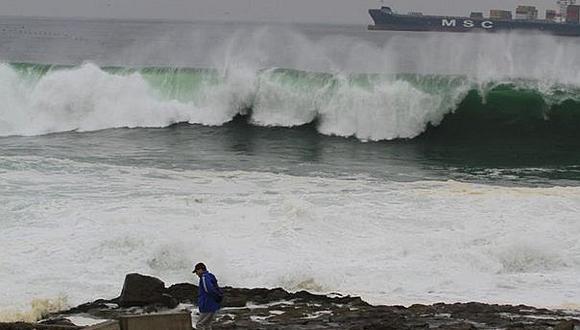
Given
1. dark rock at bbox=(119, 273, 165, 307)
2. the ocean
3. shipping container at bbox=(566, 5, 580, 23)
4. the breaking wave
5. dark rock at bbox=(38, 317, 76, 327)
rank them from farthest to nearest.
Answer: shipping container at bbox=(566, 5, 580, 23)
the breaking wave
the ocean
dark rock at bbox=(119, 273, 165, 307)
dark rock at bbox=(38, 317, 76, 327)

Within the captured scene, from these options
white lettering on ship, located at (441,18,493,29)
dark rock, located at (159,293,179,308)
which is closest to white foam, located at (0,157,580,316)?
dark rock, located at (159,293,179,308)

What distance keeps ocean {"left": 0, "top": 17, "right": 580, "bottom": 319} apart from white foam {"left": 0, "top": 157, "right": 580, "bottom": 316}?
0.04 m

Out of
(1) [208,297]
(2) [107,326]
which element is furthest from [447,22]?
(2) [107,326]

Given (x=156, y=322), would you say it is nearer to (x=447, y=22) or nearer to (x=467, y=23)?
(x=447, y=22)

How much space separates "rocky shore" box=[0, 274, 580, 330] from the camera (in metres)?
11.8

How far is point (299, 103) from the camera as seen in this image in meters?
33.3

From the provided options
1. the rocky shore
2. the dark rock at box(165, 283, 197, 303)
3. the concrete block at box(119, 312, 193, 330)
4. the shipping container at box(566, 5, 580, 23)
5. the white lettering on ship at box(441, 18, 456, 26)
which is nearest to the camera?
the concrete block at box(119, 312, 193, 330)

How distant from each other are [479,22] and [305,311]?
12444 centimetres

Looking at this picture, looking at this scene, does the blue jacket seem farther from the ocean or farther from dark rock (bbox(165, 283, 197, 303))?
the ocean

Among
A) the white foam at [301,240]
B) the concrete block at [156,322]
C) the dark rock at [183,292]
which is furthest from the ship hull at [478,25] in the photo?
the concrete block at [156,322]

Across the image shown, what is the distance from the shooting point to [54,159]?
2470 centimetres

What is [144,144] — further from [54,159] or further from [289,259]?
[289,259]

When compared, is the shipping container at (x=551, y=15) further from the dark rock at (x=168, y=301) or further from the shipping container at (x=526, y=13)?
the dark rock at (x=168, y=301)

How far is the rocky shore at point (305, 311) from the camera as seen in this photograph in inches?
465
